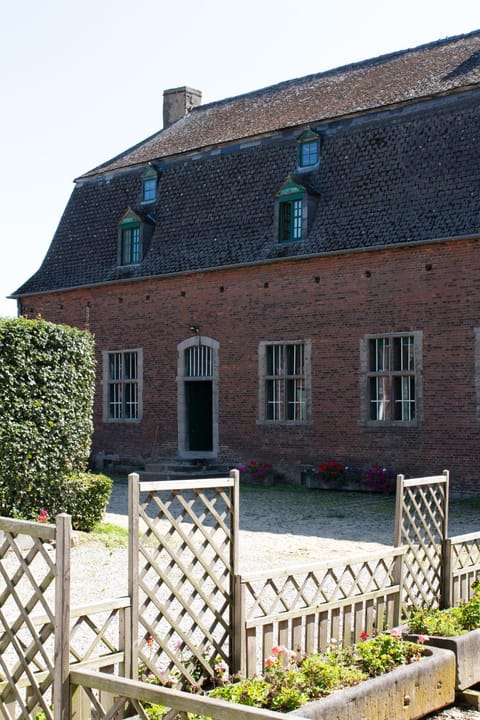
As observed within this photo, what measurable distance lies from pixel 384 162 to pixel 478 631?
15054 mm

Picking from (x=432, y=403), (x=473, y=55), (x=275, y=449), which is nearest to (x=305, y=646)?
(x=432, y=403)

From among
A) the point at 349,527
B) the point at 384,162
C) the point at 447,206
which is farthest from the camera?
the point at 384,162

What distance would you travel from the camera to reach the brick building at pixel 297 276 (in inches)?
769

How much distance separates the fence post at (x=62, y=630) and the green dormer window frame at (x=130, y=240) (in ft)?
69.1

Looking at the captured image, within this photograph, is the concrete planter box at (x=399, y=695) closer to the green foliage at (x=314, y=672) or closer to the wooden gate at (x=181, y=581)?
the green foliage at (x=314, y=672)

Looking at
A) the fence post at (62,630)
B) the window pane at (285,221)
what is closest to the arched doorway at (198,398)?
the window pane at (285,221)

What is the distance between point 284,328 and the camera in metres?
22.0

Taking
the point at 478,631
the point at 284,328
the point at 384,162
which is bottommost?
the point at 478,631

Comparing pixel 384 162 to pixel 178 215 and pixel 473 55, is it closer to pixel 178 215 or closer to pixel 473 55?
pixel 473 55

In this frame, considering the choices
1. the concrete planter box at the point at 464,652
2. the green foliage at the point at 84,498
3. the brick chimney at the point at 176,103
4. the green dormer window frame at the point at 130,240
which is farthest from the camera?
the brick chimney at the point at 176,103

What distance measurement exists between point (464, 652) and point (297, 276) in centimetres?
1516

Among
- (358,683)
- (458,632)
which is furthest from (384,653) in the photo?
(458,632)

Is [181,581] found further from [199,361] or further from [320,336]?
[199,361]

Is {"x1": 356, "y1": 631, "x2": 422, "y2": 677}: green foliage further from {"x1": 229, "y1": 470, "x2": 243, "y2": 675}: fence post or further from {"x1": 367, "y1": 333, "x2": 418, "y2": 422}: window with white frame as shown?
{"x1": 367, "y1": 333, "x2": 418, "y2": 422}: window with white frame
